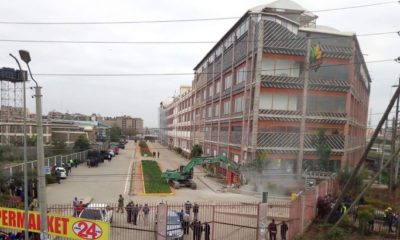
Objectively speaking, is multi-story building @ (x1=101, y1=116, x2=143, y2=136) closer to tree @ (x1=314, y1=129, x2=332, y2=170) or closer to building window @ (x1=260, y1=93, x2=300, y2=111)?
building window @ (x1=260, y1=93, x2=300, y2=111)

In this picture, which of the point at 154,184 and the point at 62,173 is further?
the point at 62,173

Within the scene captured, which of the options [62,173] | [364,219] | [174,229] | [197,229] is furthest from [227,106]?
[174,229]

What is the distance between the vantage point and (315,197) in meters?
19.8

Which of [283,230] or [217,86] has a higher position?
[217,86]

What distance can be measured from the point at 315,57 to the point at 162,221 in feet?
76.2

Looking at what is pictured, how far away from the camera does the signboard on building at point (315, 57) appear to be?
99.9 ft

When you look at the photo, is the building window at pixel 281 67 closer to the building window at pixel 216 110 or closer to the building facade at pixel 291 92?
the building facade at pixel 291 92

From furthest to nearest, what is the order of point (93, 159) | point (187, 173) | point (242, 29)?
1. point (93, 159)
2. point (242, 29)
3. point (187, 173)

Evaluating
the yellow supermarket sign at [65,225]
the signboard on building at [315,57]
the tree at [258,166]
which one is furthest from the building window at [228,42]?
the yellow supermarket sign at [65,225]

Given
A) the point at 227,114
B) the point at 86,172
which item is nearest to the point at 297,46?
the point at 227,114

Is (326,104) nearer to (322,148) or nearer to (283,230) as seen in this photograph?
(322,148)

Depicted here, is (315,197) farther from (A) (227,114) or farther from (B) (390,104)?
(A) (227,114)

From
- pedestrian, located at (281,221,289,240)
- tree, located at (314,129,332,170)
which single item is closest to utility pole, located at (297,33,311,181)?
tree, located at (314,129,332,170)

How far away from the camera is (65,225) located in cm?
1292
